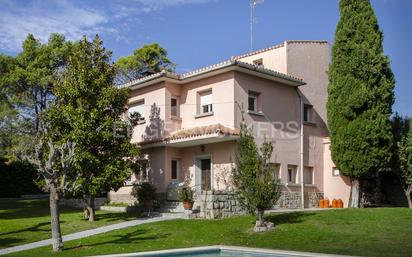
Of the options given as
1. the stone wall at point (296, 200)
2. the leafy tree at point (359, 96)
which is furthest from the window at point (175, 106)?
the leafy tree at point (359, 96)

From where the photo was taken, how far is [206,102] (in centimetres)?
2488

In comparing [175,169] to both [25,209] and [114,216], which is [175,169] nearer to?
[114,216]

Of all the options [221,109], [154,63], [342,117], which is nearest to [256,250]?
[221,109]

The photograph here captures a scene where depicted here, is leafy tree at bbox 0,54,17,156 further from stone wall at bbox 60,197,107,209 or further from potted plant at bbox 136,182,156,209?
potted plant at bbox 136,182,156,209

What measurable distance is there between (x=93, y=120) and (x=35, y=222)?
5142mm

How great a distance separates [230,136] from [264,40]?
33.1 ft

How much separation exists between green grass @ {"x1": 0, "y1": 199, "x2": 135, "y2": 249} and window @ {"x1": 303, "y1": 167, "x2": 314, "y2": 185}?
973cm

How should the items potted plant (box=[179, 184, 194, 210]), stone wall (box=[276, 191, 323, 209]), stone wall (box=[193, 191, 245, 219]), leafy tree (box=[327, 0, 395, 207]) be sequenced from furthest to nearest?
stone wall (box=[276, 191, 323, 209])
leafy tree (box=[327, 0, 395, 207])
potted plant (box=[179, 184, 194, 210])
stone wall (box=[193, 191, 245, 219])

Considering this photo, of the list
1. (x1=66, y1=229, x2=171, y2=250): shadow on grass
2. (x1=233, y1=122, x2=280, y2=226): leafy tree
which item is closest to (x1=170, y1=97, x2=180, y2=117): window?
(x1=233, y1=122, x2=280, y2=226): leafy tree

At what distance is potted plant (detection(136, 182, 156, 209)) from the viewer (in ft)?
78.1

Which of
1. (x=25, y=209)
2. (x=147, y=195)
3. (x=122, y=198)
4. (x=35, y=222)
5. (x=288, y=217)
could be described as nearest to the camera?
(x=288, y=217)

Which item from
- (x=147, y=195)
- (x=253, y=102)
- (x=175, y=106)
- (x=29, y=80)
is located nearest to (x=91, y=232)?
(x=147, y=195)

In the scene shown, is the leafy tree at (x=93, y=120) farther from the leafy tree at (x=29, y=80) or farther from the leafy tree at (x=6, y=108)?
the leafy tree at (x=29, y=80)

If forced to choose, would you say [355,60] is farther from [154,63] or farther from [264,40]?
[154,63]
